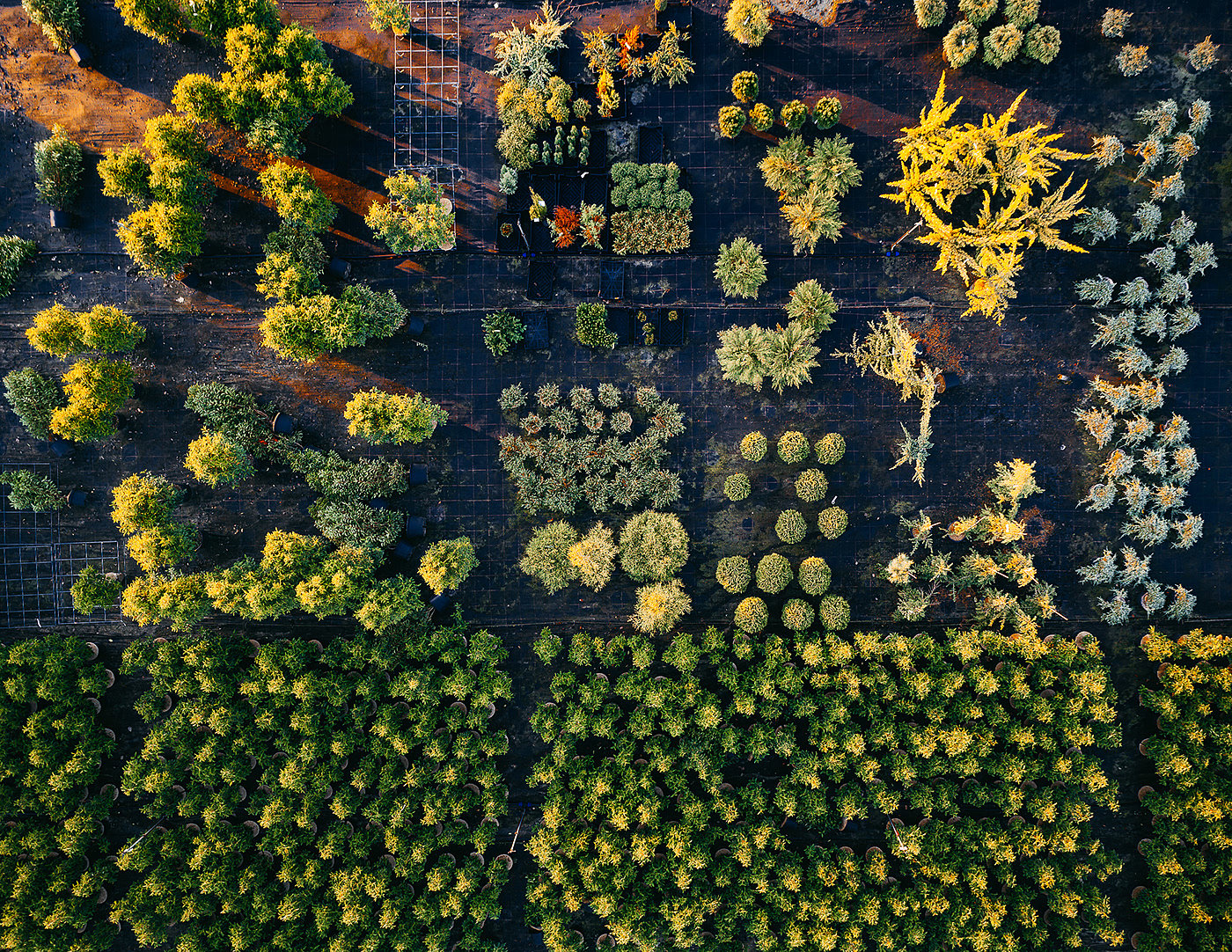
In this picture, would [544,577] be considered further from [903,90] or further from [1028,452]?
[903,90]

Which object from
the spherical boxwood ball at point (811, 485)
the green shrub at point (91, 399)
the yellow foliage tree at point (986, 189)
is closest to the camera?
the green shrub at point (91, 399)

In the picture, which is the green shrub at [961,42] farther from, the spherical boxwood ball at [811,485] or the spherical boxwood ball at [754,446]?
A: the spherical boxwood ball at [811,485]

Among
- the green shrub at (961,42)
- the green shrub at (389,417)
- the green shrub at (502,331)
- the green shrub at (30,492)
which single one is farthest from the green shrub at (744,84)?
the green shrub at (30,492)

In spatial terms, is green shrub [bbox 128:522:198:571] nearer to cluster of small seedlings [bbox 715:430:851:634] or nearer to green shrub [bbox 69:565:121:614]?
green shrub [bbox 69:565:121:614]

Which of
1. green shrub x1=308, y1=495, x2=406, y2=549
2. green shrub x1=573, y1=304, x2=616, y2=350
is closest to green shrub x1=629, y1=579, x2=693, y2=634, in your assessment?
green shrub x1=573, y1=304, x2=616, y2=350

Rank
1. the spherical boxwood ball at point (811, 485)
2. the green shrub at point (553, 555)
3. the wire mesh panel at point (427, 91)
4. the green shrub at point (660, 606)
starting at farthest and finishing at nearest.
Answer: the wire mesh panel at point (427, 91) → the spherical boxwood ball at point (811, 485) → the green shrub at point (553, 555) → the green shrub at point (660, 606)

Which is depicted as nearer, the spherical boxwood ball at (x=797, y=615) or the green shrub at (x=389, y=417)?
the green shrub at (x=389, y=417)

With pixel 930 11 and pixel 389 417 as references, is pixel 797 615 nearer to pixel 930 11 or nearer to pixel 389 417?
pixel 389 417

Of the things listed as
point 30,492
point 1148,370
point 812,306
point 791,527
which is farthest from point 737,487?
point 30,492

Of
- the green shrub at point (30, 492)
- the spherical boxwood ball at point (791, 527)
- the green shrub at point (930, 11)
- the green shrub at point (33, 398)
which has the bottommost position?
the green shrub at point (30, 492)
